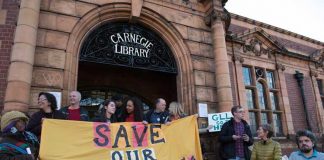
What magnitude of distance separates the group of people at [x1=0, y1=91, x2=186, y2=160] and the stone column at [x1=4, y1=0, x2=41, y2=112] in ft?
3.02

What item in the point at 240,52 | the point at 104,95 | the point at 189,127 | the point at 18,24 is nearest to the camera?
the point at 189,127

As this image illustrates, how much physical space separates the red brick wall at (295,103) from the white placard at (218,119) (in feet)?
23.4

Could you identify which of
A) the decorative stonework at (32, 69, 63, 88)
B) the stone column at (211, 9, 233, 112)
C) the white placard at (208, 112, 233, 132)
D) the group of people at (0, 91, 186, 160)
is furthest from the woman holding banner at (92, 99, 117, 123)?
the stone column at (211, 9, 233, 112)

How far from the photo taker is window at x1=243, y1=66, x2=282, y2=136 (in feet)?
38.0

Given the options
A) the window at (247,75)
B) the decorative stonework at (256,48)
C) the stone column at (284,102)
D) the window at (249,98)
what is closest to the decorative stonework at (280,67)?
the stone column at (284,102)

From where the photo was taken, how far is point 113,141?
4531mm

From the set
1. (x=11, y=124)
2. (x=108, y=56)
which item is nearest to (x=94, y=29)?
(x=108, y=56)

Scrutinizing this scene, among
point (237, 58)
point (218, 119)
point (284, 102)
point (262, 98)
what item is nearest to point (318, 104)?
point (284, 102)

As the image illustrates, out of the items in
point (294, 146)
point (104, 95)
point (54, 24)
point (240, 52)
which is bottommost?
point (294, 146)

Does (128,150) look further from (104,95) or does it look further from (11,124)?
(104,95)

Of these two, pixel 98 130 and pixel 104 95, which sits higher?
pixel 104 95

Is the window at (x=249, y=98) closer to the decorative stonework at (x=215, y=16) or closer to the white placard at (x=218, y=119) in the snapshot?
the decorative stonework at (x=215, y=16)

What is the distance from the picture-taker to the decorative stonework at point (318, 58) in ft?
47.5

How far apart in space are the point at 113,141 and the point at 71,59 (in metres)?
2.52
